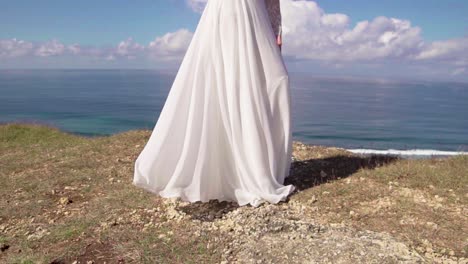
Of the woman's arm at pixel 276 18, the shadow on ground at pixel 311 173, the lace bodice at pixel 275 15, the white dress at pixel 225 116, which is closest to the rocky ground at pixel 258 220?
the shadow on ground at pixel 311 173

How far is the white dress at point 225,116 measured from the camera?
5.57 meters

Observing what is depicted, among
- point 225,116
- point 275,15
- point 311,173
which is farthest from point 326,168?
point 275,15

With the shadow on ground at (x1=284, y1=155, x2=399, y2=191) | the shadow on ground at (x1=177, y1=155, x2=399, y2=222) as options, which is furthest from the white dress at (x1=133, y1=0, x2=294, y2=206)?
the shadow on ground at (x1=284, y1=155, x2=399, y2=191)

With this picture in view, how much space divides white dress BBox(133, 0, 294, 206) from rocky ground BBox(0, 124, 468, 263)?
0.30m

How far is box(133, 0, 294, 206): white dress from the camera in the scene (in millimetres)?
5566

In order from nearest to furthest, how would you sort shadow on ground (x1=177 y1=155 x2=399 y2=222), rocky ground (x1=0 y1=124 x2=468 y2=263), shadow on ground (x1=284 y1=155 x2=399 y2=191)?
rocky ground (x1=0 y1=124 x2=468 y2=263)
shadow on ground (x1=177 y1=155 x2=399 y2=222)
shadow on ground (x1=284 y1=155 x2=399 y2=191)

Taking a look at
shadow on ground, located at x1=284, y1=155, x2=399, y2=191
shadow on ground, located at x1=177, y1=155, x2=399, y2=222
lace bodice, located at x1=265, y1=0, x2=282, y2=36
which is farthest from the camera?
shadow on ground, located at x1=284, y1=155, x2=399, y2=191

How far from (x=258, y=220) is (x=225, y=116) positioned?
1.48 meters

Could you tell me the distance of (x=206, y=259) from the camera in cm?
428

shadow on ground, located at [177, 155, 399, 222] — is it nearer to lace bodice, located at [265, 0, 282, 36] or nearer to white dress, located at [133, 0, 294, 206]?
white dress, located at [133, 0, 294, 206]

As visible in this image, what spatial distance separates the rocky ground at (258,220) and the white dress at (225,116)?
12.0 inches

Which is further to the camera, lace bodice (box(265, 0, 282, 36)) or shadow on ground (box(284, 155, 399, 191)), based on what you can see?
shadow on ground (box(284, 155, 399, 191))

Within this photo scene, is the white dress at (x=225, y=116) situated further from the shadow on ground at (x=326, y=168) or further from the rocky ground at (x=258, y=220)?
the shadow on ground at (x=326, y=168)

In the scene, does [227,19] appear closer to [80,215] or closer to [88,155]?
[80,215]
